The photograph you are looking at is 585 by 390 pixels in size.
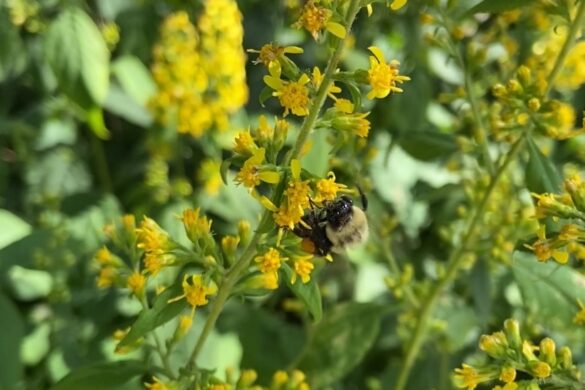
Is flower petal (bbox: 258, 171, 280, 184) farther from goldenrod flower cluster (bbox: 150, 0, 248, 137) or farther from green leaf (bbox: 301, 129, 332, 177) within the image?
goldenrod flower cluster (bbox: 150, 0, 248, 137)

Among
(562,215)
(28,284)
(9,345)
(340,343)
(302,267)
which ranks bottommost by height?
(28,284)

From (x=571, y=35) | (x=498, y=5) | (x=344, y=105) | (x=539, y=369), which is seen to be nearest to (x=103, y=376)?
(x=344, y=105)

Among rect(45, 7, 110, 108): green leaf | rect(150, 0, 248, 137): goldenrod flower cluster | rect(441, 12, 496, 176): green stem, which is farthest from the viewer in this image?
rect(150, 0, 248, 137): goldenrod flower cluster

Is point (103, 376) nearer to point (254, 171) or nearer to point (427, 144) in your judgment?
point (254, 171)

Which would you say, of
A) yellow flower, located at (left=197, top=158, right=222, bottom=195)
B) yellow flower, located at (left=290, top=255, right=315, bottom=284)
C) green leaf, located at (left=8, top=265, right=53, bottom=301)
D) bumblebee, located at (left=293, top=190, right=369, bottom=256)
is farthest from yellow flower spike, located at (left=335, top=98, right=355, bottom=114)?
green leaf, located at (left=8, top=265, right=53, bottom=301)

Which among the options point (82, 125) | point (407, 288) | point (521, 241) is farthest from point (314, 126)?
point (82, 125)

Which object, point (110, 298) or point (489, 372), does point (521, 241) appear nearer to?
point (489, 372)
